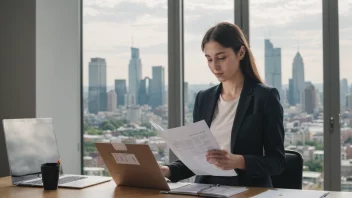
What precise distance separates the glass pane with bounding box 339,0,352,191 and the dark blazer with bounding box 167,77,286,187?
3.94 feet

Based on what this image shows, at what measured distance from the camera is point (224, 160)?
1980mm

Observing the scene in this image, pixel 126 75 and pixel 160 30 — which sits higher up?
pixel 160 30

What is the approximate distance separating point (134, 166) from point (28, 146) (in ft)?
2.38

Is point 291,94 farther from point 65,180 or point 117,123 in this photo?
point 65,180

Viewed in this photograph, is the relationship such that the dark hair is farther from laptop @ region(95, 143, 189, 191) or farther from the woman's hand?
laptop @ region(95, 143, 189, 191)

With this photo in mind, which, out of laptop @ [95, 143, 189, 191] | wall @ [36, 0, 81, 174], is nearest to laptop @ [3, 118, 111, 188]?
laptop @ [95, 143, 189, 191]

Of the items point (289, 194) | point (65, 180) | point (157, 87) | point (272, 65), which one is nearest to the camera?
point (289, 194)

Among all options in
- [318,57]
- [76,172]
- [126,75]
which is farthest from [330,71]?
[76,172]

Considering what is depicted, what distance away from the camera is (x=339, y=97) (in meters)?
3.30

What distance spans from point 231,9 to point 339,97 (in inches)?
40.3

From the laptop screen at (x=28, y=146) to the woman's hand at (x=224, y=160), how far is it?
99 centimetres

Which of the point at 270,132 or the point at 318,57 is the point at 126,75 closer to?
the point at 318,57

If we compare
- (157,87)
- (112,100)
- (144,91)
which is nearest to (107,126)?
(112,100)

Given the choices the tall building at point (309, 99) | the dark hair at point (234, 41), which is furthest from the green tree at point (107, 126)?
the dark hair at point (234, 41)
